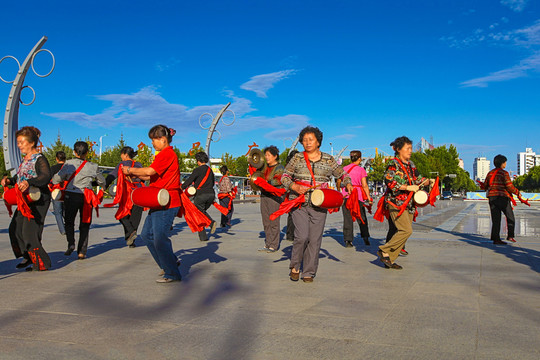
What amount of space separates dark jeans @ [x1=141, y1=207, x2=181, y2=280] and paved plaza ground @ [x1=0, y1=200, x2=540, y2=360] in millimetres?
249

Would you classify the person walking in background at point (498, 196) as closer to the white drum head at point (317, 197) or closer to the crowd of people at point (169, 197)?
the crowd of people at point (169, 197)

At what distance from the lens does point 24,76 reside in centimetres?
1653

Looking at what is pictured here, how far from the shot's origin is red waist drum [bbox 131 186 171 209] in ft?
16.8

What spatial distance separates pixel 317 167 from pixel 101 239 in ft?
19.3

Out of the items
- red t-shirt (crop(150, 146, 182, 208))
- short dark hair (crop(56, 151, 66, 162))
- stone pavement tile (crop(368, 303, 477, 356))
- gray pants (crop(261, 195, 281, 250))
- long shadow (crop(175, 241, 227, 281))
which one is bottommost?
long shadow (crop(175, 241, 227, 281))

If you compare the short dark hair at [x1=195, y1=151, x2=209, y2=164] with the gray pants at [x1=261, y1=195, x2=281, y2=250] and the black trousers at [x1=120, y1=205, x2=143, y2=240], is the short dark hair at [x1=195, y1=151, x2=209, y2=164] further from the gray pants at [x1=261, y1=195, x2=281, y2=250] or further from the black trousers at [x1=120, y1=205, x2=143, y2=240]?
the gray pants at [x1=261, y1=195, x2=281, y2=250]

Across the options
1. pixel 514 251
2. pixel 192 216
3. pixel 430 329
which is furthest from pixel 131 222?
pixel 514 251

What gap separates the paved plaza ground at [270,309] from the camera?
3229 millimetres

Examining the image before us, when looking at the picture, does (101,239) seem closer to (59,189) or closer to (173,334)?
(59,189)

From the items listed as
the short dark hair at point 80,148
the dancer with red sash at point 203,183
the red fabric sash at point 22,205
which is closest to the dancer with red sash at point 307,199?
the red fabric sash at point 22,205

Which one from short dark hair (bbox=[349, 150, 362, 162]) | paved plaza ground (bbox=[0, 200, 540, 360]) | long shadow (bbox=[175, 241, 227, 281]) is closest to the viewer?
paved plaza ground (bbox=[0, 200, 540, 360])

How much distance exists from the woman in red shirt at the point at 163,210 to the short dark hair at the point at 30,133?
5.80 ft

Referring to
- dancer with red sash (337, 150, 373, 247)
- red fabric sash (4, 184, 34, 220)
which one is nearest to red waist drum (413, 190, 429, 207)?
dancer with red sash (337, 150, 373, 247)

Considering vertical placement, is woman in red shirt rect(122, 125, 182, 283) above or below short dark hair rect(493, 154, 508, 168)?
below
